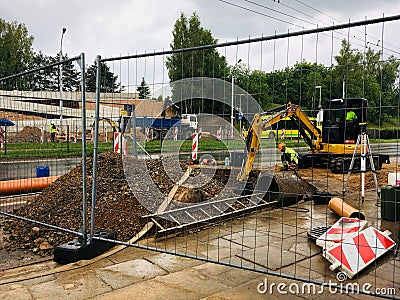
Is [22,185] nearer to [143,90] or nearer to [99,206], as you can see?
[99,206]

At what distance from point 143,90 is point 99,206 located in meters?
2.23

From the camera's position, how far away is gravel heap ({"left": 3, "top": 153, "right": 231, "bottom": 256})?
5.63 meters

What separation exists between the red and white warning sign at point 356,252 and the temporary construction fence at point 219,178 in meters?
0.02

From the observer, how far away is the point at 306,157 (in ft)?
44.1

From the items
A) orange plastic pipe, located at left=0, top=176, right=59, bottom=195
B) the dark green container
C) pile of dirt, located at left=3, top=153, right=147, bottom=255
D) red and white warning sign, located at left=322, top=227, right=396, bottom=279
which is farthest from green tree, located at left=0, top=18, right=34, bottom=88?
red and white warning sign, located at left=322, top=227, right=396, bottom=279

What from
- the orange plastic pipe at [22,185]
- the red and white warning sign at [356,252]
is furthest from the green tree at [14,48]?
the red and white warning sign at [356,252]

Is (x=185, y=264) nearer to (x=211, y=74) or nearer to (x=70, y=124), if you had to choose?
(x=211, y=74)

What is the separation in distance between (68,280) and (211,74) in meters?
2.77

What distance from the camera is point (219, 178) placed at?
885 centimetres

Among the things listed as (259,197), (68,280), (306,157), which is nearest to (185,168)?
(259,197)

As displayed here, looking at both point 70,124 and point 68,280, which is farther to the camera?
point 70,124

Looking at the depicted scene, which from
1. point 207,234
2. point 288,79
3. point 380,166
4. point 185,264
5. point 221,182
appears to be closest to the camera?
point 288,79

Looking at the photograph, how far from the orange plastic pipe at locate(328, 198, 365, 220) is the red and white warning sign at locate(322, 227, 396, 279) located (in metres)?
1.49

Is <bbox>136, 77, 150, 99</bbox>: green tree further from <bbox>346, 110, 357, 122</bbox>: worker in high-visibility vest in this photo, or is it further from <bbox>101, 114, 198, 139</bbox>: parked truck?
<bbox>346, 110, 357, 122</bbox>: worker in high-visibility vest
